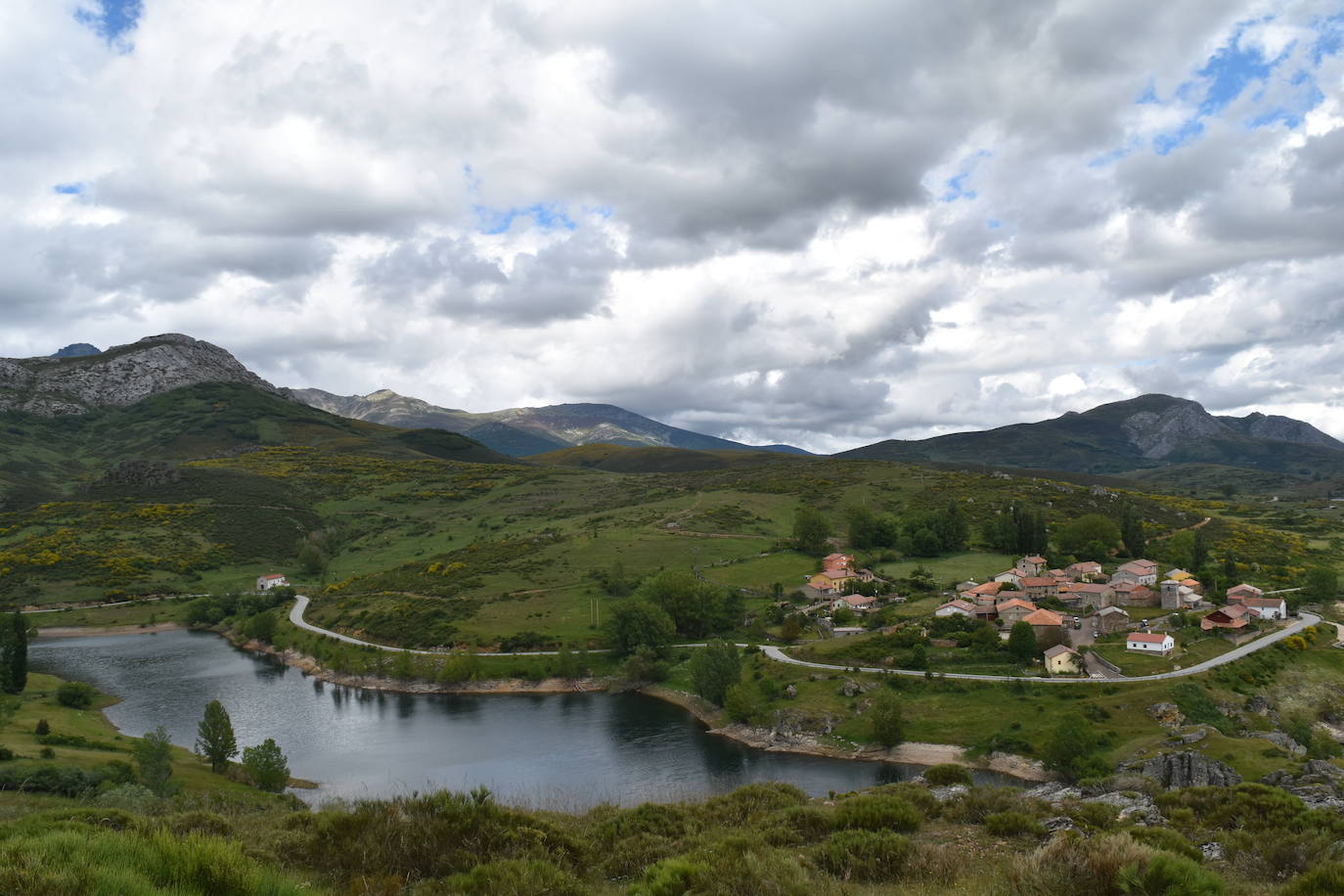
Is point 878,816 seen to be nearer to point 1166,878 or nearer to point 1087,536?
point 1166,878

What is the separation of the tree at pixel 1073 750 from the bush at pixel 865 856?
38059 mm

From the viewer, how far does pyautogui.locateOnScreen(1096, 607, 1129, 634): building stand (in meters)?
66.9

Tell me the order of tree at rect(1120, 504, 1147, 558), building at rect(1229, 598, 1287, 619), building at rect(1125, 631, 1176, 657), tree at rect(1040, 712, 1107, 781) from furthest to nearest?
tree at rect(1120, 504, 1147, 558)
building at rect(1229, 598, 1287, 619)
building at rect(1125, 631, 1176, 657)
tree at rect(1040, 712, 1107, 781)

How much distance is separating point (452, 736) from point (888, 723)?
3489 cm

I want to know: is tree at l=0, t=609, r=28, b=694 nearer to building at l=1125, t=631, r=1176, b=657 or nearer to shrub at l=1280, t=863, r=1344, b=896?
shrub at l=1280, t=863, r=1344, b=896

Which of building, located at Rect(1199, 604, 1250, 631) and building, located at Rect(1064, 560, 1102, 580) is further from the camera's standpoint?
building, located at Rect(1064, 560, 1102, 580)

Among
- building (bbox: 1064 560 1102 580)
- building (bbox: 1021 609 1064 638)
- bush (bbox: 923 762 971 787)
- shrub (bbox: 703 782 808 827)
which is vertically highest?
shrub (bbox: 703 782 808 827)

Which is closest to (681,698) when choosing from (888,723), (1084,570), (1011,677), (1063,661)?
(888,723)

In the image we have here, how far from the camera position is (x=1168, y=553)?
98.2 m

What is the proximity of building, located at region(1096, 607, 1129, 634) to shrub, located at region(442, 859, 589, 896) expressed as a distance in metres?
69.9

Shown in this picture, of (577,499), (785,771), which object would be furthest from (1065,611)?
(577,499)

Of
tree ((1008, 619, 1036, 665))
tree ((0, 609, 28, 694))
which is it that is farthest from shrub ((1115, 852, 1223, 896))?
tree ((0, 609, 28, 694))

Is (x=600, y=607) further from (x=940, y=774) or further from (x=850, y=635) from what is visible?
(x=940, y=774)

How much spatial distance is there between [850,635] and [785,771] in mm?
25063
